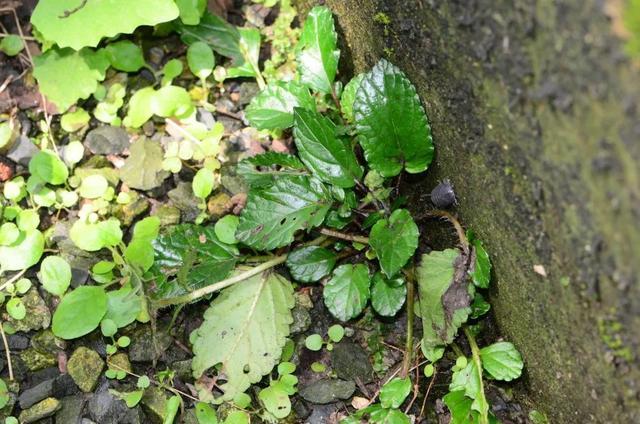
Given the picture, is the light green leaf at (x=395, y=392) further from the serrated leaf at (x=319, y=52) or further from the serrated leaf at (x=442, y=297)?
the serrated leaf at (x=319, y=52)

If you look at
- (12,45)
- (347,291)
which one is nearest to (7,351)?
(347,291)

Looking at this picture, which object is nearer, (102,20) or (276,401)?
(276,401)

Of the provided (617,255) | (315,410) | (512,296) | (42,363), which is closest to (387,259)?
(512,296)

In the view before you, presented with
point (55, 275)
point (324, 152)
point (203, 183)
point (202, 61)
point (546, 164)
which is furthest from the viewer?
point (202, 61)

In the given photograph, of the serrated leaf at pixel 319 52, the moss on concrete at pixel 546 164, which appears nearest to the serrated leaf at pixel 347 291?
the moss on concrete at pixel 546 164

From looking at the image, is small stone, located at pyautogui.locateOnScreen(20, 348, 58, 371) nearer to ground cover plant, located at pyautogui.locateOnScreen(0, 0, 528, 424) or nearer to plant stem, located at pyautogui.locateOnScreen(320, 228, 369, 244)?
ground cover plant, located at pyautogui.locateOnScreen(0, 0, 528, 424)

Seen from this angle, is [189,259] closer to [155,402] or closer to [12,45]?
[155,402]
